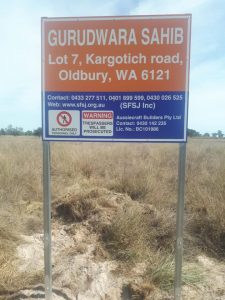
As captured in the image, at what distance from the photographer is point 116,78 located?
3582 millimetres

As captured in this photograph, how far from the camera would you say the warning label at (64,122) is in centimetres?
367

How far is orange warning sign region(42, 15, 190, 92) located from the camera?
3490mm

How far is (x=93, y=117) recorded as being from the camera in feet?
11.9

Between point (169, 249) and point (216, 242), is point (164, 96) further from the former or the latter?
point (216, 242)

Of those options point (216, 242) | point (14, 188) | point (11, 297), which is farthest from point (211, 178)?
point (11, 297)

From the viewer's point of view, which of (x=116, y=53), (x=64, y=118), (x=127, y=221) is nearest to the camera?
(x=116, y=53)

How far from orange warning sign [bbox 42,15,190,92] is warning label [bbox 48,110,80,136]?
222 mm

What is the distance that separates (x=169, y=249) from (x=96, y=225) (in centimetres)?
102

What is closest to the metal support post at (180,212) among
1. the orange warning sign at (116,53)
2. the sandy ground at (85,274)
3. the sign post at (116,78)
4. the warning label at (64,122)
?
the sign post at (116,78)

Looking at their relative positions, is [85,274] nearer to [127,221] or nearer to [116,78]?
[127,221]

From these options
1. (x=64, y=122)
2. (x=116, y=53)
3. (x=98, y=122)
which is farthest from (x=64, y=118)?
(x=116, y=53)

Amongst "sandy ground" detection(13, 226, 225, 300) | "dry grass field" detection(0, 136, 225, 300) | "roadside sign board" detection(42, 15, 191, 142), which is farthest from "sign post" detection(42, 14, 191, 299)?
"dry grass field" detection(0, 136, 225, 300)

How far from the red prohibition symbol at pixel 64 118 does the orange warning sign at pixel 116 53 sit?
23cm

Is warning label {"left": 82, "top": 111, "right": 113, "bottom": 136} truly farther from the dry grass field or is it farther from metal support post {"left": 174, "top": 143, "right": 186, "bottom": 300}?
the dry grass field
